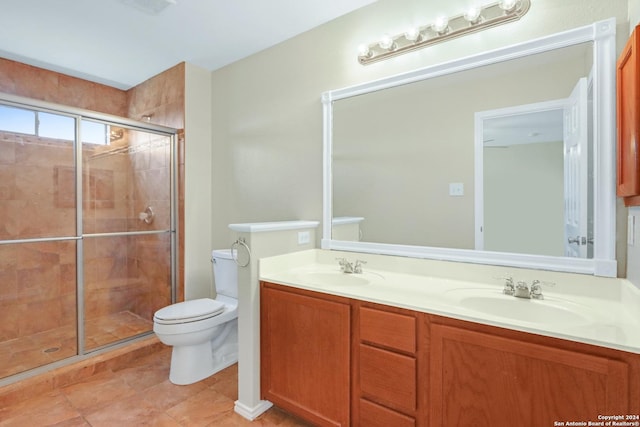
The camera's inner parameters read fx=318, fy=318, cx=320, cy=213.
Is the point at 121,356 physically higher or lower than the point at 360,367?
lower

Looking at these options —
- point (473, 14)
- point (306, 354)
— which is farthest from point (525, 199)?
point (306, 354)

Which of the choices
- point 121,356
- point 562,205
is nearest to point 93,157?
point 121,356

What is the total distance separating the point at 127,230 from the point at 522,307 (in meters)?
3.27

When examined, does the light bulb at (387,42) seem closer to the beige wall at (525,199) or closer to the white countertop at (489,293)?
the beige wall at (525,199)

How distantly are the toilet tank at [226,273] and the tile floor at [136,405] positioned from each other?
22.9 inches

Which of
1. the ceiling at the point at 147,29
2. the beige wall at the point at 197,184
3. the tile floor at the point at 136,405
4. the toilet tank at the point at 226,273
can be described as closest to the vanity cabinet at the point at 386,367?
the tile floor at the point at 136,405

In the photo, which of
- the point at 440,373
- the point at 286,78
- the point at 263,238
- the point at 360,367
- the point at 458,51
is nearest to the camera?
the point at 440,373

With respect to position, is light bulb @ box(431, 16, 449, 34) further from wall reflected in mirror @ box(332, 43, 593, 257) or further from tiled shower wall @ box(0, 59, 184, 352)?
tiled shower wall @ box(0, 59, 184, 352)

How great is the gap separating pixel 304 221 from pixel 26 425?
192 cm

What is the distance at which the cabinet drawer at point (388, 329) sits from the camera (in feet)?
4.24

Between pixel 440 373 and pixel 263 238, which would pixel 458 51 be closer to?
pixel 263 238

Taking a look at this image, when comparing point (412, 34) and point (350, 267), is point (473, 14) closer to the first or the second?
point (412, 34)

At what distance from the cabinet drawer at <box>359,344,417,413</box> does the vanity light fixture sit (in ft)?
5.32

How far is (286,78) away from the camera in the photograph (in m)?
2.39
